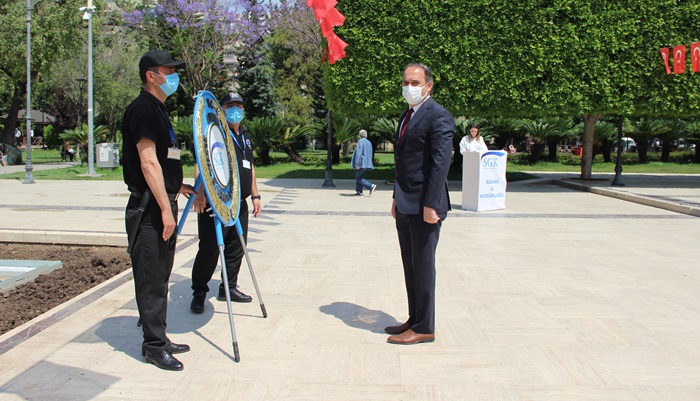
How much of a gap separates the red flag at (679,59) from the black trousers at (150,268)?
15.8 m

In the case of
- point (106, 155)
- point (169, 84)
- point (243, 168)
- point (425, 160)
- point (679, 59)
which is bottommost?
point (106, 155)

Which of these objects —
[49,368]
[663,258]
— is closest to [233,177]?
[49,368]

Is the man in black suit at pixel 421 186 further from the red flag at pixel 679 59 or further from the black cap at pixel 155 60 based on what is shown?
the red flag at pixel 679 59

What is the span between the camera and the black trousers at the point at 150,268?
3920mm

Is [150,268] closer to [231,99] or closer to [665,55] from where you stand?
[231,99]

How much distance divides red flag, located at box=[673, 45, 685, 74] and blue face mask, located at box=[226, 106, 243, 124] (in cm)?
1448

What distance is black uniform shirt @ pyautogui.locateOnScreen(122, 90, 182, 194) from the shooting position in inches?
150

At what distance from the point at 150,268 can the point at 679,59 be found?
1618 centimetres

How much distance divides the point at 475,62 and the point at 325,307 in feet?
42.1

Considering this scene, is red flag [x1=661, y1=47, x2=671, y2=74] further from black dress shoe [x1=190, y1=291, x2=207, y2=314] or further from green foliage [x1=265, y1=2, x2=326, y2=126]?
green foliage [x1=265, y1=2, x2=326, y2=126]

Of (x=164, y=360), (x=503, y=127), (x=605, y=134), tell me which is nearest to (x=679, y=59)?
(x=605, y=134)

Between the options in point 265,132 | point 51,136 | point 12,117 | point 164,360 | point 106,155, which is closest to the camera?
point 164,360

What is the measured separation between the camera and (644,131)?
94.3ft

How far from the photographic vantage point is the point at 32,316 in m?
5.29
